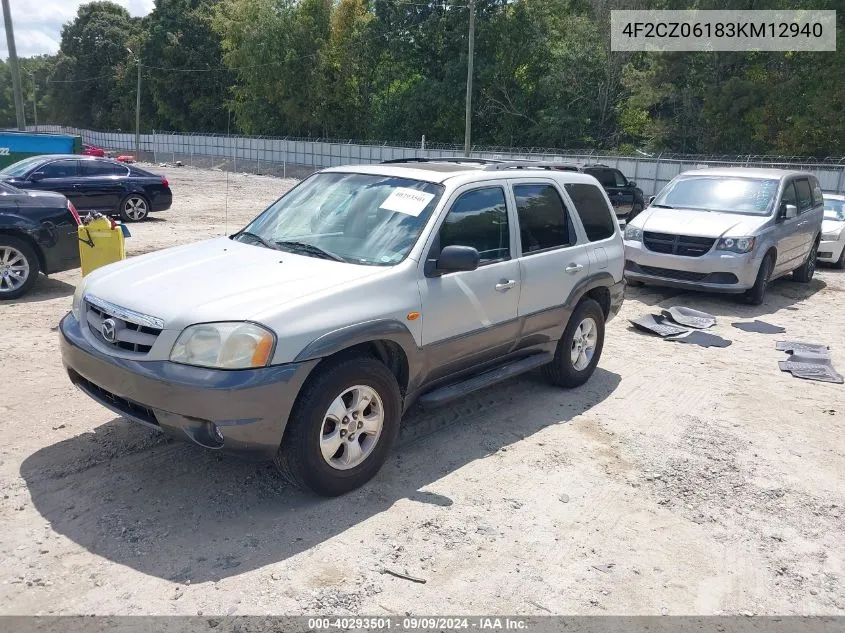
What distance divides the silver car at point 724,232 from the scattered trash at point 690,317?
79cm

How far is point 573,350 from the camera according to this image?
20.2 feet

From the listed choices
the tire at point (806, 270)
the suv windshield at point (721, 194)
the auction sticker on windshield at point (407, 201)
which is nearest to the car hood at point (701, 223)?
the suv windshield at point (721, 194)

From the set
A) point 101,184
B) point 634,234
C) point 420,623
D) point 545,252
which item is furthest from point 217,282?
point 101,184

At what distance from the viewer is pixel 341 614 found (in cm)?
316

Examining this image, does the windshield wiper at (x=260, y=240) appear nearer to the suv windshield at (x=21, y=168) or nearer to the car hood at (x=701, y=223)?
the car hood at (x=701, y=223)

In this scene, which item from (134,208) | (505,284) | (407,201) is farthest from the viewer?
(134,208)

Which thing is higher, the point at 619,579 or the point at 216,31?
the point at 216,31

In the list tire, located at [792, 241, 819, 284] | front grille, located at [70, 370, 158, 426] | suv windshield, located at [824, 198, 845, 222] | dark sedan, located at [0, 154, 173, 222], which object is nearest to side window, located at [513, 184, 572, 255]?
front grille, located at [70, 370, 158, 426]

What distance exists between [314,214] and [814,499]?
3699 mm

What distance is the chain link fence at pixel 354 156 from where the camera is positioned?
28297 millimetres

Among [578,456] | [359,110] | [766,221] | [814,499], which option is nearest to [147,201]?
[766,221]

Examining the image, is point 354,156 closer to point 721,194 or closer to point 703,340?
point 721,194

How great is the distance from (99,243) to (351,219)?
4.86 m

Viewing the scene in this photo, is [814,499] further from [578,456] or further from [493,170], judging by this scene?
[493,170]
